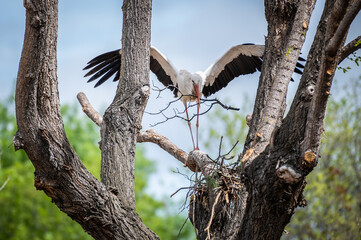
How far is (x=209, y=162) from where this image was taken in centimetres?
355

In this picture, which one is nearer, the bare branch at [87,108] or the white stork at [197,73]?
the bare branch at [87,108]

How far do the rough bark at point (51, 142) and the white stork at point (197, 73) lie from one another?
3.10 m

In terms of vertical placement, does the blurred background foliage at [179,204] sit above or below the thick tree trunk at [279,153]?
above

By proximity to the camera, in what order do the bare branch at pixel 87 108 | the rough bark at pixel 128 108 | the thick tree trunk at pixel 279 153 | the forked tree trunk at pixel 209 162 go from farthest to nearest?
the bare branch at pixel 87 108, the rough bark at pixel 128 108, the forked tree trunk at pixel 209 162, the thick tree trunk at pixel 279 153

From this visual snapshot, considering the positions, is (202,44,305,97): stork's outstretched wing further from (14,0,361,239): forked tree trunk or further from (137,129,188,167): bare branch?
(14,0,361,239): forked tree trunk

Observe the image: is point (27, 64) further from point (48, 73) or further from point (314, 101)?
point (314, 101)

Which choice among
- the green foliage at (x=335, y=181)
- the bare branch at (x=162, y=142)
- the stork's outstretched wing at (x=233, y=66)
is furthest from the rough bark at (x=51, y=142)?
the green foliage at (x=335, y=181)

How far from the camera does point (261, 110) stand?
3414 millimetres

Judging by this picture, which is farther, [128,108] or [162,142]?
[162,142]

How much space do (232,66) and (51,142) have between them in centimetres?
415

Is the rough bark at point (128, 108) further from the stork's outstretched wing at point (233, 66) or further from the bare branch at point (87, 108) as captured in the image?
the stork's outstretched wing at point (233, 66)

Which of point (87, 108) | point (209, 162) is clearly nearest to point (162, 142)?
point (87, 108)

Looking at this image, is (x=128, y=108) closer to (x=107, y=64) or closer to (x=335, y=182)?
(x=107, y=64)

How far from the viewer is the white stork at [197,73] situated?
5.95 metres
